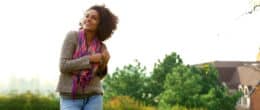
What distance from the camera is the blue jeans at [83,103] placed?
15.1ft

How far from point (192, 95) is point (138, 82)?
206 inches

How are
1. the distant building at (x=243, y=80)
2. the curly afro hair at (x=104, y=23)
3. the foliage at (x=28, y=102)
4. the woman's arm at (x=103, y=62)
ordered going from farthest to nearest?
the distant building at (x=243, y=80) → the foliage at (x=28, y=102) → the curly afro hair at (x=104, y=23) → the woman's arm at (x=103, y=62)

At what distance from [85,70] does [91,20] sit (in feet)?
1.35

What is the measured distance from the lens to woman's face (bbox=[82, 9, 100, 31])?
4.75 metres

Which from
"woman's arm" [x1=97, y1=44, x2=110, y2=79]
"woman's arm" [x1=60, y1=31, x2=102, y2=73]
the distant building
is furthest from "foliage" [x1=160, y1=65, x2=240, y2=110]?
"woman's arm" [x1=60, y1=31, x2=102, y2=73]

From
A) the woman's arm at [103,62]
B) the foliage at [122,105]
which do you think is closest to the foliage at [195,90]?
the foliage at [122,105]

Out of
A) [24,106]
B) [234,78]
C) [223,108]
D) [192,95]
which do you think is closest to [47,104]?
[24,106]

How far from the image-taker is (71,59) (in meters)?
4.66

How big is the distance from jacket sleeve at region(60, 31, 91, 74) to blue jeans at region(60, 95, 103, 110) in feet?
0.76

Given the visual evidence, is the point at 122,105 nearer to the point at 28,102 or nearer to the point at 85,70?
the point at 28,102

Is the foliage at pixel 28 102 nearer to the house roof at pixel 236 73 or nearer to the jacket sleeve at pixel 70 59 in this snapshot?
the jacket sleeve at pixel 70 59

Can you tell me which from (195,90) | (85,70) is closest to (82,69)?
(85,70)

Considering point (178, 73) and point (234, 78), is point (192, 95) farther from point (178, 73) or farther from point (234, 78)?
point (234, 78)

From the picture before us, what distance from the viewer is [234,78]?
61.7 m
